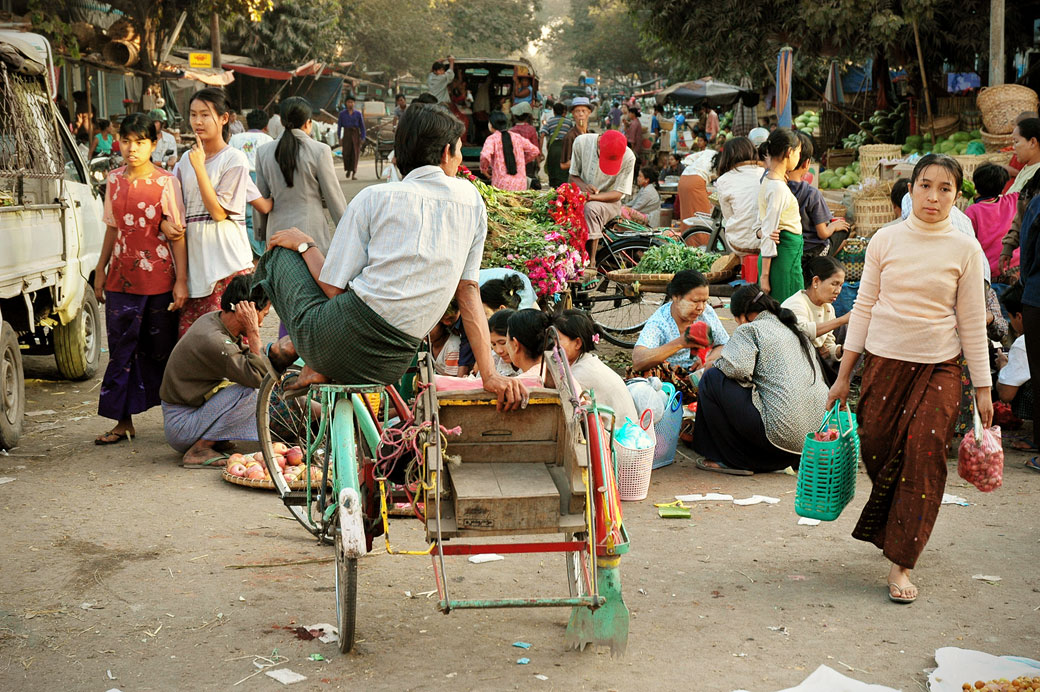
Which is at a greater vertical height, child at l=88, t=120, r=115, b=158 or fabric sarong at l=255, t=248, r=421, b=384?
child at l=88, t=120, r=115, b=158

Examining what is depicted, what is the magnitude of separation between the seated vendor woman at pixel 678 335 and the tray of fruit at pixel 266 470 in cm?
224

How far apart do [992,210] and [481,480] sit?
5.26 meters

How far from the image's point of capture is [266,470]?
224 inches

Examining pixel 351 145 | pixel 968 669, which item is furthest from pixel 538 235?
pixel 351 145

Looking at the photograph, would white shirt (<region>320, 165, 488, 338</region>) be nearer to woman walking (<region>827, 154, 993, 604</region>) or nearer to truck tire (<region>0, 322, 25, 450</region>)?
woman walking (<region>827, 154, 993, 604</region>)

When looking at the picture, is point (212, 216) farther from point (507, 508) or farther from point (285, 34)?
point (285, 34)

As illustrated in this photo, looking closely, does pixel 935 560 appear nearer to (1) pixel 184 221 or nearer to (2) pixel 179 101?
(1) pixel 184 221

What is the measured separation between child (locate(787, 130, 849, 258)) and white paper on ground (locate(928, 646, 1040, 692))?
444 centimetres

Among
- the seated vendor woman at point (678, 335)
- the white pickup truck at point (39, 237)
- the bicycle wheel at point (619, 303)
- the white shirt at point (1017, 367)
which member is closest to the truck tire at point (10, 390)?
the white pickup truck at point (39, 237)

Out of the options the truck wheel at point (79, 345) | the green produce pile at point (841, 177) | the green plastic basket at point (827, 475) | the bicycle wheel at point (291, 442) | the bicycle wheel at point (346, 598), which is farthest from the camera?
the green produce pile at point (841, 177)

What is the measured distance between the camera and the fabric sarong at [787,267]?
7.36 metres

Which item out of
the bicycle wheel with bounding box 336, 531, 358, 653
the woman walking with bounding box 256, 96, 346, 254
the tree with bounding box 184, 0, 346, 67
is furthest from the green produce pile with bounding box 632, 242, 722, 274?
the tree with bounding box 184, 0, 346, 67

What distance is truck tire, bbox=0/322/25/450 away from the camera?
6.42m

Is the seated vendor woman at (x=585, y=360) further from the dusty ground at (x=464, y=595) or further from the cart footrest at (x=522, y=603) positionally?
the cart footrest at (x=522, y=603)
